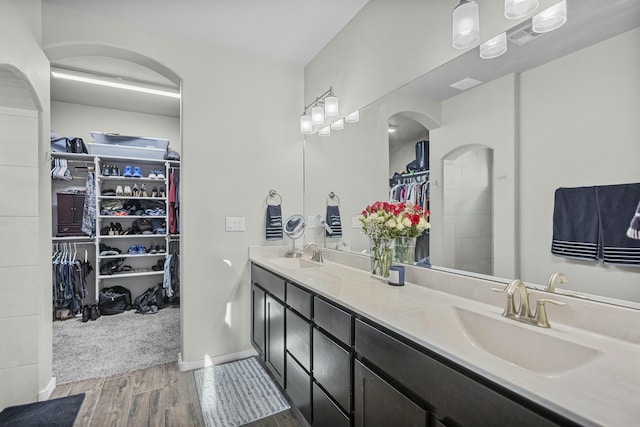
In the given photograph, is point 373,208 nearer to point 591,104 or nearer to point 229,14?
point 591,104

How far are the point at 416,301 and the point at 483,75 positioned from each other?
1.09 meters

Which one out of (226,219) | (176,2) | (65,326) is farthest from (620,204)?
(65,326)

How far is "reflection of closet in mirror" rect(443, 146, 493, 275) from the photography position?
4.63 feet

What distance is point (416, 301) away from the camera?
1.37 m

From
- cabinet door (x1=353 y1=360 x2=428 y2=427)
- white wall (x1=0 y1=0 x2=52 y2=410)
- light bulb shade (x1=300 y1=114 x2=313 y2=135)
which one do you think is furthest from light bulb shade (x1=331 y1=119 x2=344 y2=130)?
white wall (x1=0 y1=0 x2=52 y2=410)

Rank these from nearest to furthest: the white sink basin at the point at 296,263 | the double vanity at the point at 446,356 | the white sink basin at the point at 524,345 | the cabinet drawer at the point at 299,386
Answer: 1. the double vanity at the point at 446,356
2. the white sink basin at the point at 524,345
3. the cabinet drawer at the point at 299,386
4. the white sink basin at the point at 296,263

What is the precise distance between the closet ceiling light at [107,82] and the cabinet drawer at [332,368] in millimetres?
3564

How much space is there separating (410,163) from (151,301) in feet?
12.9

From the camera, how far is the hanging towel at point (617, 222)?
963 millimetres

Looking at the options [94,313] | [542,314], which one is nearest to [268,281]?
[542,314]

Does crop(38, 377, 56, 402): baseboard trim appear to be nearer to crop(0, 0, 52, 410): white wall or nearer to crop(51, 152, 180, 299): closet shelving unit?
crop(0, 0, 52, 410): white wall

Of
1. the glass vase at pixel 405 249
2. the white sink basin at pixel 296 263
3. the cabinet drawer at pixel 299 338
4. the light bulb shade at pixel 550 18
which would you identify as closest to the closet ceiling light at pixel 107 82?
the white sink basin at pixel 296 263

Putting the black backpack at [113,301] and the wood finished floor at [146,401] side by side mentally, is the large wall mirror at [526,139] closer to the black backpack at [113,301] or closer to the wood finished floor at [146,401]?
the wood finished floor at [146,401]

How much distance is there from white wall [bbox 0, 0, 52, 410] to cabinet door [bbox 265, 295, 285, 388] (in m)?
1.51
